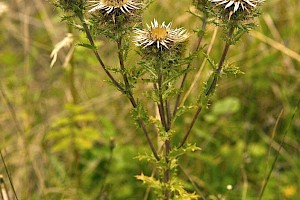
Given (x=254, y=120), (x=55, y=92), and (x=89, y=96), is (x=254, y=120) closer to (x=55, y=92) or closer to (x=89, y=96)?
(x=89, y=96)

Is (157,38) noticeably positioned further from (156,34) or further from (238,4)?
(238,4)

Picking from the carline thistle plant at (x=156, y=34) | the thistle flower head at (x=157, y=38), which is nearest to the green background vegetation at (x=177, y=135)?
the carline thistle plant at (x=156, y=34)

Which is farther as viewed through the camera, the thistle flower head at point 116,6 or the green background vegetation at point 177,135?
the green background vegetation at point 177,135

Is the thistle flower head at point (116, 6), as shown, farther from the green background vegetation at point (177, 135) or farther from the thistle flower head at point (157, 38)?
the green background vegetation at point (177, 135)

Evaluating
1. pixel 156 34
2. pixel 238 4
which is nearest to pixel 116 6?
pixel 156 34

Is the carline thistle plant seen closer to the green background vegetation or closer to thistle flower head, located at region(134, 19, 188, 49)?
thistle flower head, located at region(134, 19, 188, 49)

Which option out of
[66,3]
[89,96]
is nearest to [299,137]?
[89,96]

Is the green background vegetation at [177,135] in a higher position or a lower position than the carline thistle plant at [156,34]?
Result: lower
